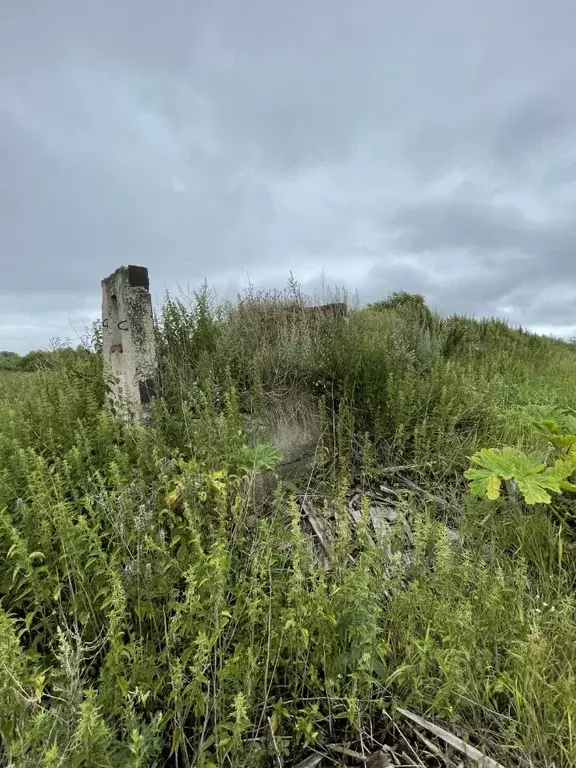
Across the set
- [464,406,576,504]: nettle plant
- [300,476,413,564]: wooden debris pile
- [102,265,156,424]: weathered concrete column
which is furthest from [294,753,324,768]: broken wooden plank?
[102,265,156,424]: weathered concrete column

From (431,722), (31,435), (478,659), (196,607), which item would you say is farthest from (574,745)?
(31,435)

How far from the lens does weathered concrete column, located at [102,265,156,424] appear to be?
372 centimetres

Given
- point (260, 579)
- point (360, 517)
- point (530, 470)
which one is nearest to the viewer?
point (260, 579)

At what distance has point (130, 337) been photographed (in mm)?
3740

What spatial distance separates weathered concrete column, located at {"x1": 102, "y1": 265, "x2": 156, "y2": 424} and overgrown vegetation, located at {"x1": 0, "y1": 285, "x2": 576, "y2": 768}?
0.22m

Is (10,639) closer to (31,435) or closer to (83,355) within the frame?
(31,435)

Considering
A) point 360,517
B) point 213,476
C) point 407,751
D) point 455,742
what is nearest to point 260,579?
point 213,476

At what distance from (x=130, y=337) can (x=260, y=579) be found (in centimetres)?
243

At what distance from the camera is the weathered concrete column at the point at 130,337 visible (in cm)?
372

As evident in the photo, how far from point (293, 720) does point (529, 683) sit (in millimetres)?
1015

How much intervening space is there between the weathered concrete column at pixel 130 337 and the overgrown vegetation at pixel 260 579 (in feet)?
0.73

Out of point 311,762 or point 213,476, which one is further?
point 213,476

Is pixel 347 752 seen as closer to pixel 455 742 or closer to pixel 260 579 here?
pixel 455 742

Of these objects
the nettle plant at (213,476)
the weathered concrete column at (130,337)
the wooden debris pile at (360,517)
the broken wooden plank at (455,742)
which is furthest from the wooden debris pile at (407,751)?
the weathered concrete column at (130,337)
